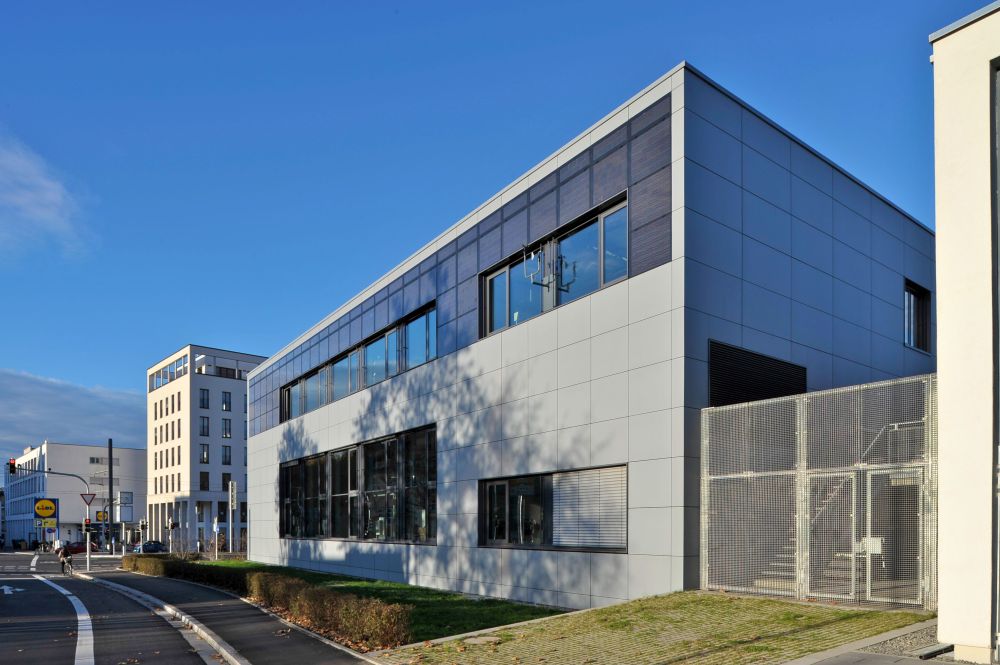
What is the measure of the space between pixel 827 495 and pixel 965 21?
25.0 ft

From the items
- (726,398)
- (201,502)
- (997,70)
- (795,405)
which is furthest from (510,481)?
(201,502)

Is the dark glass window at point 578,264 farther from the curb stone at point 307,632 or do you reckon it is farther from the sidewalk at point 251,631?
the sidewalk at point 251,631

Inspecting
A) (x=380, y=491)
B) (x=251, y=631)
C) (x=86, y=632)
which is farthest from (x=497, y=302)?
(x=86, y=632)

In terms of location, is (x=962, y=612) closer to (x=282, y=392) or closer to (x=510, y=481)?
(x=510, y=481)

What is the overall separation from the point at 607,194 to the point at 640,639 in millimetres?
10002

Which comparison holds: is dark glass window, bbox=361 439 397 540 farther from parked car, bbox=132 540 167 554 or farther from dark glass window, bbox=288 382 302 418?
parked car, bbox=132 540 167 554

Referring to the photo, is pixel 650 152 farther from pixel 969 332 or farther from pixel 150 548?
pixel 150 548

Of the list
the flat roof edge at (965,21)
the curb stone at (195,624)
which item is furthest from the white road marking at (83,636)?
the flat roof edge at (965,21)

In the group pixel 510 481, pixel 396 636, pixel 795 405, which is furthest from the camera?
pixel 510 481

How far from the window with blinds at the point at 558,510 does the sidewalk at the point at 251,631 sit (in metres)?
6.23

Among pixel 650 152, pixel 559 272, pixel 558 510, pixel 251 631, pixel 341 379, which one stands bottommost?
pixel 251 631

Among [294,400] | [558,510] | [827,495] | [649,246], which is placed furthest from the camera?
[294,400]

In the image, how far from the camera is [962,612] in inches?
408

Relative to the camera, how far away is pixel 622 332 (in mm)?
18531
